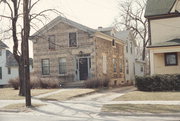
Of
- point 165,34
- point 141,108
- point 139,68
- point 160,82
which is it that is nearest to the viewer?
point 141,108

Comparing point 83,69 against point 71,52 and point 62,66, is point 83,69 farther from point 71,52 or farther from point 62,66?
point 62,66

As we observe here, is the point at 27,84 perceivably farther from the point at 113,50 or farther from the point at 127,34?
the point at 127,34

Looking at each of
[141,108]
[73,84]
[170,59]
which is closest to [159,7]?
[170,59]

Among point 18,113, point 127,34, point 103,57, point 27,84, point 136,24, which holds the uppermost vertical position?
point 136,24

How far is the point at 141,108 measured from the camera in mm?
14320

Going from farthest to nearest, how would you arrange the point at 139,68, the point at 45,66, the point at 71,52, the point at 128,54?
the point at 139,68, the point at 128,54, the point at 45,66, the point at 71,52

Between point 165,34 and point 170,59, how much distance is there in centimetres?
229

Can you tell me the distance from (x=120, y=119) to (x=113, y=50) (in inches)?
971

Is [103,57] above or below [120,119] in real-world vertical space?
above

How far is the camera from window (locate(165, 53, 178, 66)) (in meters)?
26.2

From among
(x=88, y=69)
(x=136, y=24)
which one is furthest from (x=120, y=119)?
(x=136, y=24)

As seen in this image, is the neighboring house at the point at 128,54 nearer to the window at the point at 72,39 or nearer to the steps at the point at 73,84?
the window at the point at 72,39

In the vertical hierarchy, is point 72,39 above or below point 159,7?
below

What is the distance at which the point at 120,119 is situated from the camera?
1223 centimetres
